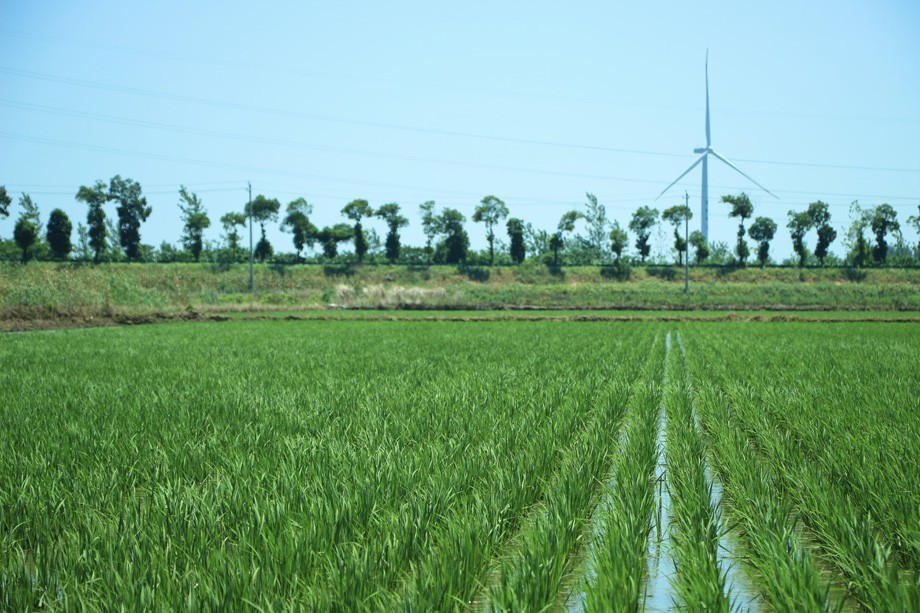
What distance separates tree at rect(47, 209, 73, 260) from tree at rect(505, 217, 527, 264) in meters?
49.9

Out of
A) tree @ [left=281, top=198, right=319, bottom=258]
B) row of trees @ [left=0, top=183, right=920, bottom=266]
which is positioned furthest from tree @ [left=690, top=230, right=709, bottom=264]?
tree @ [left=281, top=198, right=319, bottom=258]

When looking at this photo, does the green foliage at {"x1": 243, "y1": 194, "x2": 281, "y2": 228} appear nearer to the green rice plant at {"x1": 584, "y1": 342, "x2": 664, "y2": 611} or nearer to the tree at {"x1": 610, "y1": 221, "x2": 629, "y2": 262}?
the tree at {"x1": 610, "y1": 221, "x2": 629, "y2": 262}

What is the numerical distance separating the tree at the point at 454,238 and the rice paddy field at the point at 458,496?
72.9 m

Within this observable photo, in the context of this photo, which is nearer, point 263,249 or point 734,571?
point 734,571

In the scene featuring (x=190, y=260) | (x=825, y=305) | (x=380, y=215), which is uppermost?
(x=380, y=215)

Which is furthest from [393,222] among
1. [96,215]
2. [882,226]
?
[882,226]

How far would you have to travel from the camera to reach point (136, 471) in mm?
5020

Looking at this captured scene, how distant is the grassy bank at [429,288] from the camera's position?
151ft

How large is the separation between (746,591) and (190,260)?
81.1 meters

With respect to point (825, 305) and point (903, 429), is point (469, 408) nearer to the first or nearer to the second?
point (903, 429)

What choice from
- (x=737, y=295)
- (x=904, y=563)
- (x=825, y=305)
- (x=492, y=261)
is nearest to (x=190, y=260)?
(x=492, y=261)

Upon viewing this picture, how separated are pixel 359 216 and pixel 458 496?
3179 inches

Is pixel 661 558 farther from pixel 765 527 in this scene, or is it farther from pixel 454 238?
pixel 454 238

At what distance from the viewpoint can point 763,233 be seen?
84062 millimetres
